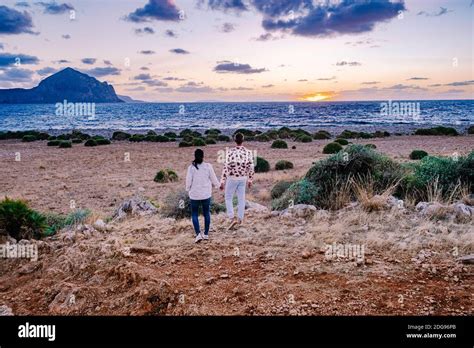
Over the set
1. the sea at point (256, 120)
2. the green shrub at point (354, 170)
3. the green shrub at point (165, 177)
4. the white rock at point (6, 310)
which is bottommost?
the white rock at point (6, 310)

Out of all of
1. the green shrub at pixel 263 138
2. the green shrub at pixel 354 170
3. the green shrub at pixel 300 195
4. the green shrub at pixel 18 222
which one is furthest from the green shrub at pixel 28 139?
the green shrub at pixel 354 170

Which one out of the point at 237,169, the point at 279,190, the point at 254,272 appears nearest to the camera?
the point at 254,272

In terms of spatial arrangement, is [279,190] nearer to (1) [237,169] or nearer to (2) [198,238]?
(1) [237,169]

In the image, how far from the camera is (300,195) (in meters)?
9.98

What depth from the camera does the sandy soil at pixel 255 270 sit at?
14.3 feet

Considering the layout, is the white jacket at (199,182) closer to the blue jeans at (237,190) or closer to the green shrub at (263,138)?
the blue jeans at (237,190)

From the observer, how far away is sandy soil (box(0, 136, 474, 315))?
172 inches

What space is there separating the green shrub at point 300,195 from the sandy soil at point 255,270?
4.60 ft

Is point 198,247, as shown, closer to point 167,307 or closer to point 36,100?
point 167,307

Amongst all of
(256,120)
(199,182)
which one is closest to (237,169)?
(199,182)

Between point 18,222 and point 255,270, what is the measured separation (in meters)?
5.24

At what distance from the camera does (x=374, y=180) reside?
34.1 ft

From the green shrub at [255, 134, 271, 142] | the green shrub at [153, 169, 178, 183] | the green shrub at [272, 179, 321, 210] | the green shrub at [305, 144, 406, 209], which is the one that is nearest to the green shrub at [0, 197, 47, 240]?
the green shrub at [272, 179, 321, 210]

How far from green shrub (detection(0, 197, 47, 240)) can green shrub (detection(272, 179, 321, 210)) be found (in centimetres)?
556
